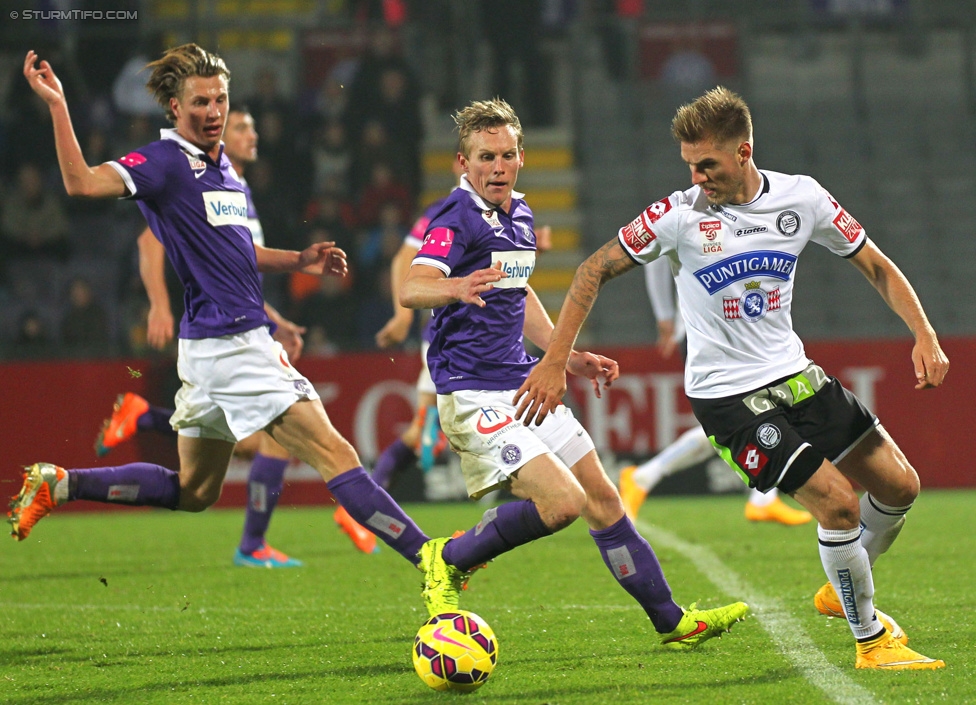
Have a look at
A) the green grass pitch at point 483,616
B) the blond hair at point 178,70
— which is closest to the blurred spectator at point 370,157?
the green grass pitch at point 483,616

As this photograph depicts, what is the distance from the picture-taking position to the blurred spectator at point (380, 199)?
13.8 meters

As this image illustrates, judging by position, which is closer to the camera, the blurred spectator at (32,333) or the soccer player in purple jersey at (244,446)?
the soccer player in purple jersey at (244,446)

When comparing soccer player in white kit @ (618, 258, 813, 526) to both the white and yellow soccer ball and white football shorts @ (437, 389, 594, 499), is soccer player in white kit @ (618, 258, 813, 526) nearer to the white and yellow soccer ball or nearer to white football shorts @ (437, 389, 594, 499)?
white football shorts @ (437, 389, 594, 499)

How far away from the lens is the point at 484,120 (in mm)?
4836

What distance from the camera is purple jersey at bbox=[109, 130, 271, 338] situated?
513 centimetres

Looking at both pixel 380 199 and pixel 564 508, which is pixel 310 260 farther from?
pixel 380 199

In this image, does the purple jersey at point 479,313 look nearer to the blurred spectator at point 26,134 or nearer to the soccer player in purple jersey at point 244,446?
the soccer player in purple jersey at point 244,446

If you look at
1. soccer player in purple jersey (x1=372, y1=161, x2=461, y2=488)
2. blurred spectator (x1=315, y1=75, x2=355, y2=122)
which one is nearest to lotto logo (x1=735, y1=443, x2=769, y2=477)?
soccer player in purple jersey (x1=372, y1=161, x2=461, y2=488)

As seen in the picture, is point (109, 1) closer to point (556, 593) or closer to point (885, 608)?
point (556, 593)

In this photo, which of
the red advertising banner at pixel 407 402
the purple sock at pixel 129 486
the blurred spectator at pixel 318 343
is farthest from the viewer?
the blurred spectator at pixel 318 343

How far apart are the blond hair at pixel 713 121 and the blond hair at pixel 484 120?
697 mm

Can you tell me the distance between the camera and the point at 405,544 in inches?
190

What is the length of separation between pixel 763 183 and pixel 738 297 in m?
0.41

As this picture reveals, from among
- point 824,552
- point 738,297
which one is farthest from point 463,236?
point 824,552
